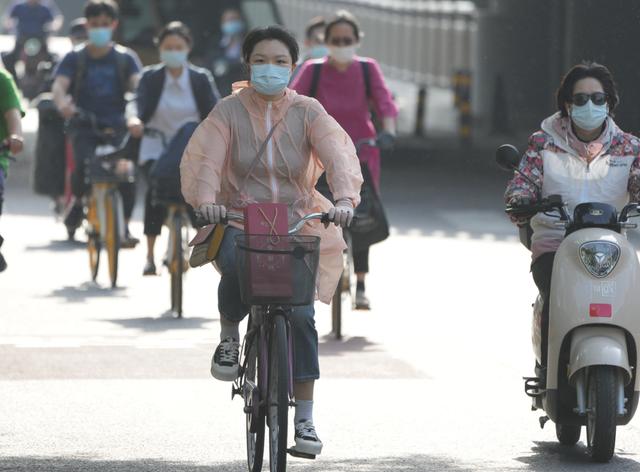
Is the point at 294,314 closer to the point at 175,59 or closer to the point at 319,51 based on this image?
the point at 175,59

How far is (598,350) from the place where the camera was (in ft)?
25.9

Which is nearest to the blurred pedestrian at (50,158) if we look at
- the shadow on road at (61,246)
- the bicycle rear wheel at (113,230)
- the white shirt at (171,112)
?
the shadow on road at (61,246)

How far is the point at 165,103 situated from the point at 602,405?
6771 millimetres

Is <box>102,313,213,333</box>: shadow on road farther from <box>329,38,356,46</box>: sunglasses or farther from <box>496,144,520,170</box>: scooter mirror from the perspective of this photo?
<box>496,144,520,170</box>: scooter mirror

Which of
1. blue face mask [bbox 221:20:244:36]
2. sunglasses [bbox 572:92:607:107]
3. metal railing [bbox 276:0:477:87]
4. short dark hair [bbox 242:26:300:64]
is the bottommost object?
metal railing [bbox 276:0:477:87]

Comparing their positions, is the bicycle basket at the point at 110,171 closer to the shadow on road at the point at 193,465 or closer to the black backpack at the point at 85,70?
the black backpack at the point at 85,70

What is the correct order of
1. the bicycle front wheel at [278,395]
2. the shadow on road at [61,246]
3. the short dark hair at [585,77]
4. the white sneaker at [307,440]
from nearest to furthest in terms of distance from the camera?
the bicycle front wheel at [278,395], the white sneaker at [307,440], the short dark hair at [585,77], the shadow on road at [61,246]

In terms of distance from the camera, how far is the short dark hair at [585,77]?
8.58m

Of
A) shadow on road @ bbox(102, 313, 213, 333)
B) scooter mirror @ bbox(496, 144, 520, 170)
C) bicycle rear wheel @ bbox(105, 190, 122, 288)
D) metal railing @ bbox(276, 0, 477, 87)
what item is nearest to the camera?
scooter mirror @ bbox(496, 144, 520, 170)

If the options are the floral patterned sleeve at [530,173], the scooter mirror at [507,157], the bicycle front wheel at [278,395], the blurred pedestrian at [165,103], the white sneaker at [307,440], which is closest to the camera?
the bicycle front wheel at [278,395]

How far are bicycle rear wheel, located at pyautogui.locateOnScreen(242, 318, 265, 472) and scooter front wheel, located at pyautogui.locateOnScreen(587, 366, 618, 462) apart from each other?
4.29 ft

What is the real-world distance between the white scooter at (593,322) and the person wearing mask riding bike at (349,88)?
4594mm

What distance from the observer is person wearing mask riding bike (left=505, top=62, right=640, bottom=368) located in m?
8.45

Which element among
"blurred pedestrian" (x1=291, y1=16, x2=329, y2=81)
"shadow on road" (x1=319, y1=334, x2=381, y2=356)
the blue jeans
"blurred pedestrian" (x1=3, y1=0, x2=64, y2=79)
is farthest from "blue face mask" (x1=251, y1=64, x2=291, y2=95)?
"blurred pedestrian" (x1=3, y1=0, x2=64, y2=79)
